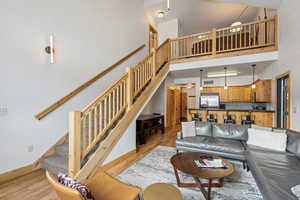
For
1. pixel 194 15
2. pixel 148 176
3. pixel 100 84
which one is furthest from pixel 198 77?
pixel 148 176

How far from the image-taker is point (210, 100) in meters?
6.96

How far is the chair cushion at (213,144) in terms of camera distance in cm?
291

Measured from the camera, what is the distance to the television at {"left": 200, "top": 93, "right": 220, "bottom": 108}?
22.6 ft

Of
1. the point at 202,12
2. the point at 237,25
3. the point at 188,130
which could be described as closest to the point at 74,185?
the point at 188,130

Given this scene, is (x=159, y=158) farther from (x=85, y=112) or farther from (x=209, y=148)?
(x=85, y=112)

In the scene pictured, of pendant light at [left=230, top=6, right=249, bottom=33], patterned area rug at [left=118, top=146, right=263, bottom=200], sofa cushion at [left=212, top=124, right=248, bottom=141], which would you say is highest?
pendant light at [left=230, top=6, right=249, bottom=33]

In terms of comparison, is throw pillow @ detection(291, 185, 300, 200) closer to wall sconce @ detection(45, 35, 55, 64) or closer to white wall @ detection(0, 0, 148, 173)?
white wall @ detection(0, 0, 148, 173)

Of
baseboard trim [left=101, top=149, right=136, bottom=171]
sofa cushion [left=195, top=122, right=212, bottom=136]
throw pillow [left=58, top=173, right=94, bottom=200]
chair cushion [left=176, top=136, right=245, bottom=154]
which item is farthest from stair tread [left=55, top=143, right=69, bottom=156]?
sofa cushion [left=195, top=122, right=212, bottom=136]

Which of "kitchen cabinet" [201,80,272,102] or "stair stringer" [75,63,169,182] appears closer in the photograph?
"stair stringer" [75,63,169,182]

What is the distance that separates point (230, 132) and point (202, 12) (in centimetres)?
512

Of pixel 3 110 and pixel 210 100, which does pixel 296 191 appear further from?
pixel 210 100

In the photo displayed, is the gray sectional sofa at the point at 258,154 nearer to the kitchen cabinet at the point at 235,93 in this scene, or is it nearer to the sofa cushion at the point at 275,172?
the sofa cushion at the point at 275,172

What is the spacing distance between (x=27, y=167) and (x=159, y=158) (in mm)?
2573

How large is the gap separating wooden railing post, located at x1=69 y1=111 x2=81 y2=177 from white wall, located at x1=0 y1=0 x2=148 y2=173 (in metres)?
1.24
